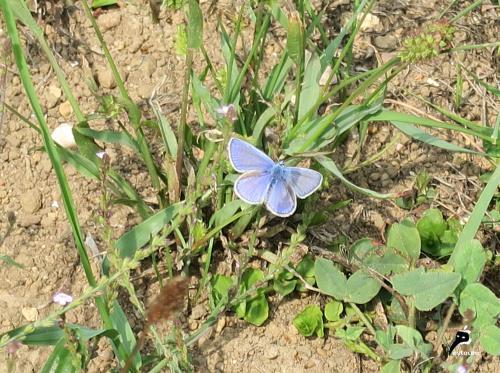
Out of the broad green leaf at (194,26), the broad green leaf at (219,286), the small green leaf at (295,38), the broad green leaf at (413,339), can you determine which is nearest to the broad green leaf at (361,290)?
the broad green leaf at (413,339)

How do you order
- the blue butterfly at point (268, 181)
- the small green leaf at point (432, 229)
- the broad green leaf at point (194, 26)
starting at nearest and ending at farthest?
the broad green leaf at point (194, 26)
the blue butterfly at point (268, 181)
the small green leaf at point (432, 229)

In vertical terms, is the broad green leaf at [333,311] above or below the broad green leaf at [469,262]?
below

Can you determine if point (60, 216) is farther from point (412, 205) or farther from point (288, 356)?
point (412, 205)

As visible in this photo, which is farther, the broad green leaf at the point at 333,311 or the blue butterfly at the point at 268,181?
the broad green leaf at the point at 333,311

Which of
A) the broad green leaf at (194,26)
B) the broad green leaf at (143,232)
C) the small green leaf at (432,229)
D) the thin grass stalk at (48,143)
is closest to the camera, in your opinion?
the thin grass stalk at (48,143)

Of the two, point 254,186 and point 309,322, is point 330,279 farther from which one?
point 254,186

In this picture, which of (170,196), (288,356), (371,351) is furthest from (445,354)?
(170,196)

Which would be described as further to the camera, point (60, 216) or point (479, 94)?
point (479, 94)

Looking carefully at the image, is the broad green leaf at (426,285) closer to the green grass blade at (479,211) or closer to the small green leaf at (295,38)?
the green grass blade at (479,211)
